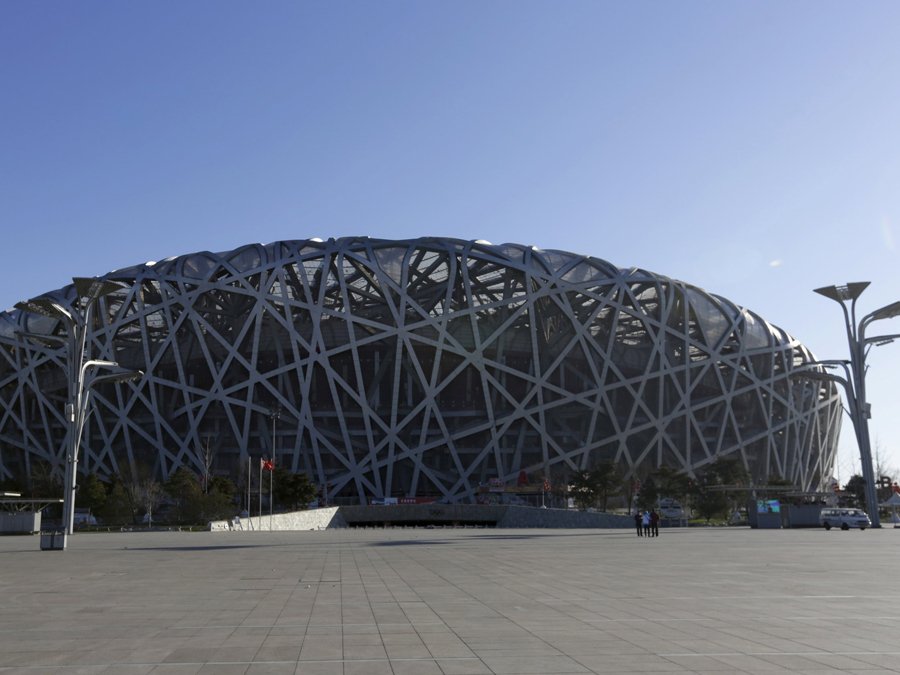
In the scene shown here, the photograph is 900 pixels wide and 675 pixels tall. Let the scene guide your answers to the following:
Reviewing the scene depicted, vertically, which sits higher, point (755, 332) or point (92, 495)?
point (755, 332)

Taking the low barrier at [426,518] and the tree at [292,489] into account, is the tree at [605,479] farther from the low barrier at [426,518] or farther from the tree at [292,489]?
the tree at [292,489]

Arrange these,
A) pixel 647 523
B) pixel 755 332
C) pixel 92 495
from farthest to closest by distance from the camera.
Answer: pixel 755 332, pixel 92 495, pixel 647 523

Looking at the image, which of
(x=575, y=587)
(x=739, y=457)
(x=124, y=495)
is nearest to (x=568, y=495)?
(x=739, y=457)

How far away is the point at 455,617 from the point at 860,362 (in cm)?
3340

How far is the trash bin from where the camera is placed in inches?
946

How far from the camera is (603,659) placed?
665 centimetres

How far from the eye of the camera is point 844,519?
127 ft

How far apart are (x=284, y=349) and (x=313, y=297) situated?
15.9ft

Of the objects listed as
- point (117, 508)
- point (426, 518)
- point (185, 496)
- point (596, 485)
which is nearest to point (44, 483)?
point (117, 508)

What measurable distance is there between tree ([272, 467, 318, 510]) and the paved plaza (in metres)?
37.6

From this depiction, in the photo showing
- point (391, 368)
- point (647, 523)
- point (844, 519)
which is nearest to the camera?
point (647, 523)

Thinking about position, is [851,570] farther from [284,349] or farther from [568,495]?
[284,349]

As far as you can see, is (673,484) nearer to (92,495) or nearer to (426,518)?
(426,518)

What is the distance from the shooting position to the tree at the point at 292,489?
55250 millimetres
